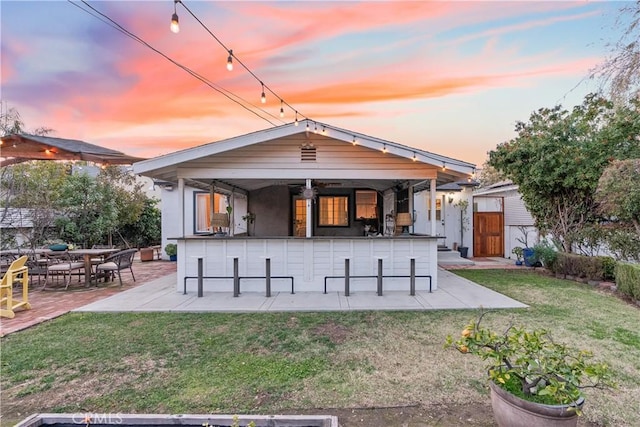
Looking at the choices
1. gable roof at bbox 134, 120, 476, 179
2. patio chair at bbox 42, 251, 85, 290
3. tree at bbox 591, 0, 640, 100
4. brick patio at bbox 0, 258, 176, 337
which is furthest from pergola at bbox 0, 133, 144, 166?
tree at bbox 591, 0, 640, 100

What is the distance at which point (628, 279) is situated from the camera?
6160 mm

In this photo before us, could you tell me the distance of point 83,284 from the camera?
7750 mm

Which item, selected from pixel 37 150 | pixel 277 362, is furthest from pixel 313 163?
pixel 37 150

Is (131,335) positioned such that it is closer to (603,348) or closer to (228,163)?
(228,163)

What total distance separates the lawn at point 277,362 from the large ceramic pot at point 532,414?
499 mm

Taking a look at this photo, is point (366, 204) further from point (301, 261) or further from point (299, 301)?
point (299, 301)

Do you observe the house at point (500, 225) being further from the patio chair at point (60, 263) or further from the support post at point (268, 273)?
the patio chair at point (60, 263)

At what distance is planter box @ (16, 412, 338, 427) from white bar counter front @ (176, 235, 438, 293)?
453 cm

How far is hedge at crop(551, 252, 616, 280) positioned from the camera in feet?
24.8

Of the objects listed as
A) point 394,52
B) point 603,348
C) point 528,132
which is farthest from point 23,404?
point 528,132

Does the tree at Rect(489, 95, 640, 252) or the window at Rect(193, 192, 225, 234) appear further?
the window at Rect(193, 192, 225, 234)

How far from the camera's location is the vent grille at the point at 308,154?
266 inches

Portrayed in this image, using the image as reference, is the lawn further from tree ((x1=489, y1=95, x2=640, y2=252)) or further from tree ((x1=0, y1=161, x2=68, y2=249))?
tree ((x1=0, y1=161, x2=68, y2=249))

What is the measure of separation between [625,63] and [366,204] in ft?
22.7
